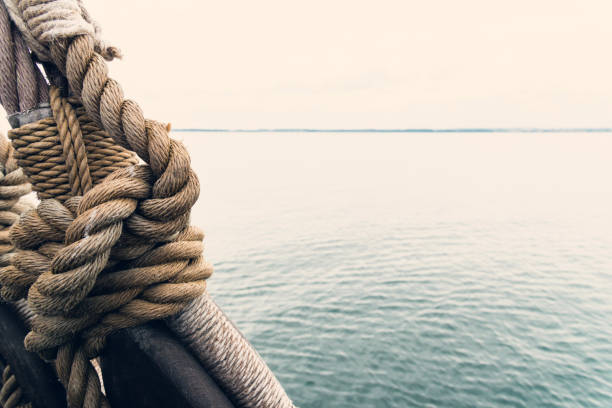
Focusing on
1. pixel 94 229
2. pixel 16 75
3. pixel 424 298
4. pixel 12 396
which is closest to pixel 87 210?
pixel 94 229

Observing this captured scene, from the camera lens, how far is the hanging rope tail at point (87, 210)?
123 centimetres

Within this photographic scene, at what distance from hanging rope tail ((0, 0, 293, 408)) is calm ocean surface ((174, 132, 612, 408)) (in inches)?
481

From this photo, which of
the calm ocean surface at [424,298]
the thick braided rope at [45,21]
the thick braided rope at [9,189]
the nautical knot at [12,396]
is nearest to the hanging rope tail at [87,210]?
the thick braided rope at [45,21]

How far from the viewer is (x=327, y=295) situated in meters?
19.1

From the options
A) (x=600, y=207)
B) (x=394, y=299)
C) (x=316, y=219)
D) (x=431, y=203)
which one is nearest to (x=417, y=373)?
(x=394, y=299)

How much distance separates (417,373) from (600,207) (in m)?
38.3

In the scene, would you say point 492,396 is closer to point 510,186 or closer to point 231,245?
point 231,245

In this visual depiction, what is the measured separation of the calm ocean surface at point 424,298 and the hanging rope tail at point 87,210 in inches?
481

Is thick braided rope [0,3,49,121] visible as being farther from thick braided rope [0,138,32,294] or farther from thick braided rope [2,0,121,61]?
thick braided rope [0,138,32,294]

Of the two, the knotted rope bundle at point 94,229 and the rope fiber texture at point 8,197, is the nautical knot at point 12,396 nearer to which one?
the rope fiber texture at point 8,197

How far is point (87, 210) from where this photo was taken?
1.22m

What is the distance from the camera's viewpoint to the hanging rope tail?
1.23 meters

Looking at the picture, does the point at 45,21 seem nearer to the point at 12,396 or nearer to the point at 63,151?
the point at 63,151

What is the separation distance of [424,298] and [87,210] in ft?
62.0
